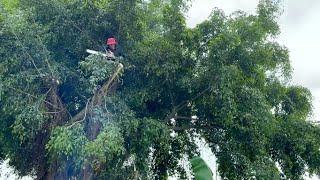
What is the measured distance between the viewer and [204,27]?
616 centimetres

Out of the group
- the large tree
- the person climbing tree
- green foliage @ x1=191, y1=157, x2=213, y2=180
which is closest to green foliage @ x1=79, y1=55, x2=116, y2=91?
the large tree

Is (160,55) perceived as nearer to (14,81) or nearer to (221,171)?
(14,81)

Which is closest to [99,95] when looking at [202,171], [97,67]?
[97,67]

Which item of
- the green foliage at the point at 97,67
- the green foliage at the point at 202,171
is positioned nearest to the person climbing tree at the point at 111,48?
the green foliage at the point at 97,67

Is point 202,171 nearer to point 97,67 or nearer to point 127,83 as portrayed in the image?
point 97,67

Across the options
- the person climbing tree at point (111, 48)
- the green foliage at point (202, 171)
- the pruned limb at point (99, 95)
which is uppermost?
the person climbing tree at point (111, 48)

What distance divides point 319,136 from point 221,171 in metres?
1.80

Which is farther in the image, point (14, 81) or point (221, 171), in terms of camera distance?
point (221, 171)

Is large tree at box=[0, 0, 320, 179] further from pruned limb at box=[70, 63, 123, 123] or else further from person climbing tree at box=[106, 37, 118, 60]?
person climbing tree at box=[106, 37, 118, 60]

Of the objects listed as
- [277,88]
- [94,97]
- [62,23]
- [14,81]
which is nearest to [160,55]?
[94,97]

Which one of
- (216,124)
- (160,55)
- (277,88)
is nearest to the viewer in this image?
(160,55)

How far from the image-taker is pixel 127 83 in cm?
654

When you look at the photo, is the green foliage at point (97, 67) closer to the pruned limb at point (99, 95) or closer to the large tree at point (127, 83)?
the large tree at point (127, 83)

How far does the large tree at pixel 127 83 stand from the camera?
559 centimetres
